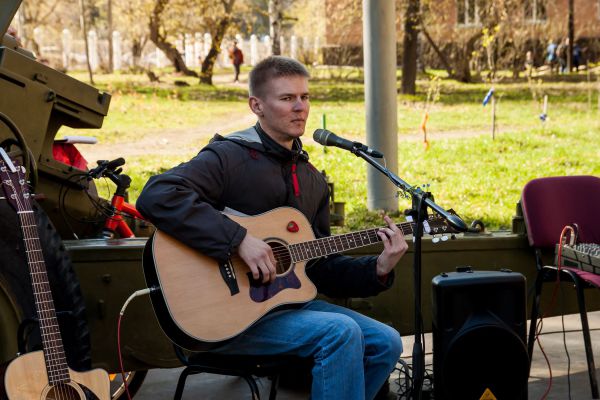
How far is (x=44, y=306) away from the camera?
3.77 m

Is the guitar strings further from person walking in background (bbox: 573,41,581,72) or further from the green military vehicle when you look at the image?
person walking in background (bbox: 573,41,581,72)

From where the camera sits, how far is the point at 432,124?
639 inches

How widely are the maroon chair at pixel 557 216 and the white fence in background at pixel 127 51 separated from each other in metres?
19.5

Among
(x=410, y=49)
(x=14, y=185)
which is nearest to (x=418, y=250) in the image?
(x=14, y=185)

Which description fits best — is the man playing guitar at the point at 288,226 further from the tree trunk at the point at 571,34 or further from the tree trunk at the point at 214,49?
the tree trunk at the point at 571,34

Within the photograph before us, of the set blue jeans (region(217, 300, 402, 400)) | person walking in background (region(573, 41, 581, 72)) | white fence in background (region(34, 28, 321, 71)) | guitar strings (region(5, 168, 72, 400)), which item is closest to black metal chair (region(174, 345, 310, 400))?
blue jeans (region(217, 300, 402, 400))

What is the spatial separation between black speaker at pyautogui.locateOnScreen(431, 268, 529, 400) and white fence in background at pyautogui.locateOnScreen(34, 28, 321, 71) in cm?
2061

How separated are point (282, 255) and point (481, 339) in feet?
2.90

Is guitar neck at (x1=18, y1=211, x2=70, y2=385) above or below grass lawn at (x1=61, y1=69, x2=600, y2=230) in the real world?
above

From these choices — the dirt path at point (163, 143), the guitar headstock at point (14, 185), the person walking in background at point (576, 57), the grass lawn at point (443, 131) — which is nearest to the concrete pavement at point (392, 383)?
the guitar headstock at point (14, 185)

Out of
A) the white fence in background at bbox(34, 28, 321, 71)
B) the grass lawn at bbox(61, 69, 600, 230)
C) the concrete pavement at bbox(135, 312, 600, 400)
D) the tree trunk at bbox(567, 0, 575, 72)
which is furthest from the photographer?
the tree trunk at bbox(567, 0, 575, 72)

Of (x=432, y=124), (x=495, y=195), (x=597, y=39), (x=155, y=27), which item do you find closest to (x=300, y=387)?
(x=495, y=195)

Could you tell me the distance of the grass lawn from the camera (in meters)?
10.7

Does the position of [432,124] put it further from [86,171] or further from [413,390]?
[413,390]
